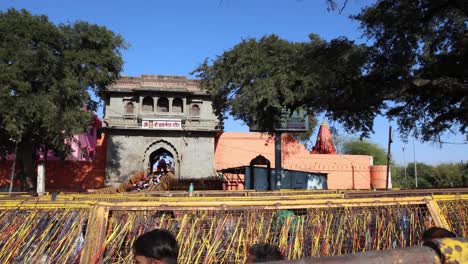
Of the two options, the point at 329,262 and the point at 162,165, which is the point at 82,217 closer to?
the point at 329,262

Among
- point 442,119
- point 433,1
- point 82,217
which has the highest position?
point 433,1

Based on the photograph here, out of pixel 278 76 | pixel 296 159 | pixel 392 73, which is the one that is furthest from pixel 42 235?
pixel 296 159

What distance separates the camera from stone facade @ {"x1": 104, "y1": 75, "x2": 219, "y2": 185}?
28.7 metres

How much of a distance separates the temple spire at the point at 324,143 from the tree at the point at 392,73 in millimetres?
20572

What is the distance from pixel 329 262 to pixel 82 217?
8.46ft

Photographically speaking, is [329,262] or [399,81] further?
[399,81]

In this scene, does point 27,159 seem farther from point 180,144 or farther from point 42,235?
point 42,235

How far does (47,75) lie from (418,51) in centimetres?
1593

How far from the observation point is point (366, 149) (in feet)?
187

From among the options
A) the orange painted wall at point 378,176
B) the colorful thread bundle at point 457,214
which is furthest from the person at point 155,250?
the orange painted wall at point 378,176

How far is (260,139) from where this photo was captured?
30953 millimetres

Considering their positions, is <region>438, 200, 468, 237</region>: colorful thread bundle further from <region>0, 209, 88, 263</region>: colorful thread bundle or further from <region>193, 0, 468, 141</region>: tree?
<region>193, 0, 468, 141</region>: tree

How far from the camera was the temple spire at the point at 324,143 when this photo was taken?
34.6m

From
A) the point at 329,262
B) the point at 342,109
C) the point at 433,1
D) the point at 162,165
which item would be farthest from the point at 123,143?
the point at 329,262
